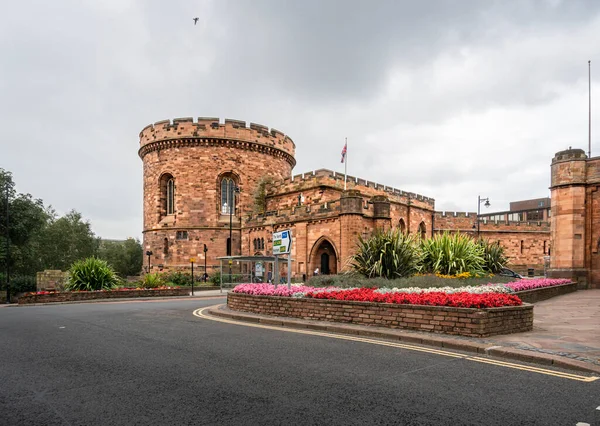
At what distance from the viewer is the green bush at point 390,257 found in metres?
16.0

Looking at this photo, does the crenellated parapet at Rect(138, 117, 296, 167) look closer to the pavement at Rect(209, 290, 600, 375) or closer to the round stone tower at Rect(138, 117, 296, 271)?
the round stone tower at Rect(138, 117, 296, 271)

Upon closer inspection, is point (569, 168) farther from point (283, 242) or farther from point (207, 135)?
point (207, 135)

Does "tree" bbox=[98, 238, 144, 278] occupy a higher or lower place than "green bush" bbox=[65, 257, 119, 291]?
lower

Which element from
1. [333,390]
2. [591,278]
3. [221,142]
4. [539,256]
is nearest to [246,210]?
[221,142]

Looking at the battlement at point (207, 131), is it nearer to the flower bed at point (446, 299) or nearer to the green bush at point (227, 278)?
the green bush at point (227, 278)

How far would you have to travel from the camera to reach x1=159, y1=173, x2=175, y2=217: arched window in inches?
1518

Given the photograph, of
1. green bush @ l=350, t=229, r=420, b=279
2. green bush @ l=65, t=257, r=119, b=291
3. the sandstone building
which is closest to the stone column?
green bush @ l=350, t=229, r=420, b=279

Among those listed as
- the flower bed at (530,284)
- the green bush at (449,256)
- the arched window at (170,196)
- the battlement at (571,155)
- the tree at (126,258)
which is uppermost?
the battlement at (571,155)

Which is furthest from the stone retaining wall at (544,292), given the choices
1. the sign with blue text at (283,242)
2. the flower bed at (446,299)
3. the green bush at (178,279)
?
the green bush at (178,279)

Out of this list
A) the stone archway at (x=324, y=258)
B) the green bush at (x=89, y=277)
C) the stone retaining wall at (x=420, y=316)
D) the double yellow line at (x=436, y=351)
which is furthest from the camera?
the stone archway at (x=324, y=258)

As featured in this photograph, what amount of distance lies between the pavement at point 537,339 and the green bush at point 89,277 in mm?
16240

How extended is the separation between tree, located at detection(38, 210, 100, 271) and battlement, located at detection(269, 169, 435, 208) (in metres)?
36.5

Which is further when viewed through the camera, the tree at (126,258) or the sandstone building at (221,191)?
the tree at (126,258)

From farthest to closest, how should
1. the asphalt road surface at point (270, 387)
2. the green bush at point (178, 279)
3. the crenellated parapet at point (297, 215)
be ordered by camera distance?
the green bush at point (178, 279) < the crenellated parapet at point (297, 215) < the asphalt road surface at point (270, 387)
